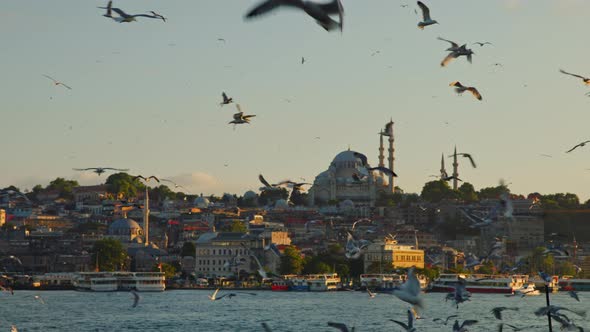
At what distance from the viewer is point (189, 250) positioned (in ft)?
339

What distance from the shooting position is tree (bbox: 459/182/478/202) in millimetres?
129538

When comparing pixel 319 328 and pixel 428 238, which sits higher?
pixel 428 238

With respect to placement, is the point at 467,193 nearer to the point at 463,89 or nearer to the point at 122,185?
the point at 122,185

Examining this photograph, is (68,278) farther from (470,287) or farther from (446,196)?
(446,196)

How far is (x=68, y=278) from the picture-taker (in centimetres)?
8331

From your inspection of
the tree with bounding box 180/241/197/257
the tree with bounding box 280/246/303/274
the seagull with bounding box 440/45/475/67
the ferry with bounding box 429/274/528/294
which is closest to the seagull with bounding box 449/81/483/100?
the seagull with bounding box 440/45/475/67

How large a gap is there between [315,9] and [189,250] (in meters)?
94.2

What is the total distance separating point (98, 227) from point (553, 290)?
4688 centimetres

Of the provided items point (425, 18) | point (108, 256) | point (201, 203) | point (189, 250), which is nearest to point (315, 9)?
point (425, 18)

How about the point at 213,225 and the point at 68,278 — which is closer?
the point at 68,278

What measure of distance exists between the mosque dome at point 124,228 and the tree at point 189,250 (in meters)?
6.14

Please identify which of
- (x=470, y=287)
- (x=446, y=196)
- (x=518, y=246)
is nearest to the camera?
(x=470, y=287)

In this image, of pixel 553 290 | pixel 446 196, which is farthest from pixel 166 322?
pixel 446 196

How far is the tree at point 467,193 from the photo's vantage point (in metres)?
130
